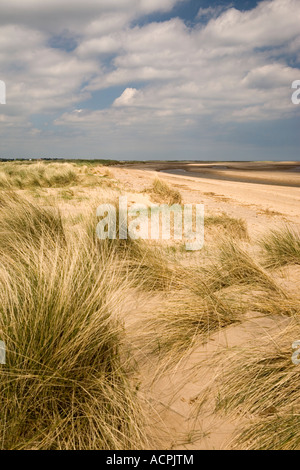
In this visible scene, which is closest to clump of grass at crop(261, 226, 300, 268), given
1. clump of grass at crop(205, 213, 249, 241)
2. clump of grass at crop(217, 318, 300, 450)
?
clump of grass at crop(205, 213, 249, 241)

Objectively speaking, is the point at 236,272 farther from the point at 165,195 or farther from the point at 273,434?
the point at 165,195

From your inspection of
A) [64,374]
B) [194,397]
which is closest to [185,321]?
[194,397]

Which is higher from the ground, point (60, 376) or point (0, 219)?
point (0, 219)

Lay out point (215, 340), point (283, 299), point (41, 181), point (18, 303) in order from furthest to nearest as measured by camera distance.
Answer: point (41, 181)
point (283, 299)
point (215, 340)
point (18, 303)

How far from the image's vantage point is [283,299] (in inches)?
102

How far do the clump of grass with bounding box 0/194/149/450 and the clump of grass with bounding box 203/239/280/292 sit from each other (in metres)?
1.29

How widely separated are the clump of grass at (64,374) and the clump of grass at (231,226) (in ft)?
11.5

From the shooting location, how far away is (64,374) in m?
1.68

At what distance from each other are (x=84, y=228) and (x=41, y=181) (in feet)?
29.6

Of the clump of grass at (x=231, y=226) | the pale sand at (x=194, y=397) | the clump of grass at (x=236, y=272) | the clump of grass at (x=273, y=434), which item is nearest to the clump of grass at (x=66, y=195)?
the clump of grass at (x=231, y=226)

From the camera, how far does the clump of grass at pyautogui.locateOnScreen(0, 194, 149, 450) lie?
1466 millimetres

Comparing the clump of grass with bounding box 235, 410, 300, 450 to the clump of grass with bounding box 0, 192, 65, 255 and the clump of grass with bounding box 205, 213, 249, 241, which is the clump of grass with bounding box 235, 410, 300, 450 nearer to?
the clump of grass with bounding box 0, 192, 65, 255
